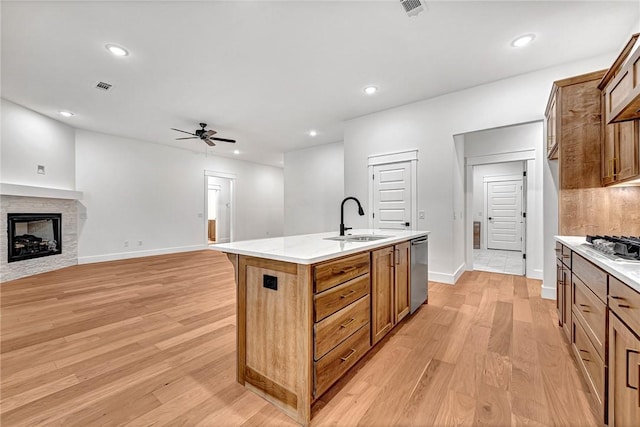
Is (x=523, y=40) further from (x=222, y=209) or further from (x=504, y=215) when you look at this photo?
(x=222, y=209)

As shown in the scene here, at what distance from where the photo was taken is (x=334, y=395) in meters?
1.63

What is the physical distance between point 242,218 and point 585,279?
8292mm

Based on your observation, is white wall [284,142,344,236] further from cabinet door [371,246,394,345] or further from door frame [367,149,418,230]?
cabinet door [371,246,394,345]

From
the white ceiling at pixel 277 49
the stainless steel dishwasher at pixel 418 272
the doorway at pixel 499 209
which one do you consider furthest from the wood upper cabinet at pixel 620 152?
the doorway at pixel 499 209

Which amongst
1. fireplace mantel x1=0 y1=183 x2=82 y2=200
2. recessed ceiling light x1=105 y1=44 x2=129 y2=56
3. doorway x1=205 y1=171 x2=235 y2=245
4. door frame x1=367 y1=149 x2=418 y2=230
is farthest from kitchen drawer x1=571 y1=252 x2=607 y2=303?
doorway x1=205 y1=171 x2=235 y2=245

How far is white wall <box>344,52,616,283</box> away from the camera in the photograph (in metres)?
3.41

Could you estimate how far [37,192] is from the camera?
4.59 metres

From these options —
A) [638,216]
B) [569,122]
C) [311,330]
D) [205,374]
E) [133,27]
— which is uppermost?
[133,27]

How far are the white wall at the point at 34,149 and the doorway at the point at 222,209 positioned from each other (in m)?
3.63

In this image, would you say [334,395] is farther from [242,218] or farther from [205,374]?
[242,218]

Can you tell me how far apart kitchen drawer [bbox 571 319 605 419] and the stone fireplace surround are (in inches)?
270

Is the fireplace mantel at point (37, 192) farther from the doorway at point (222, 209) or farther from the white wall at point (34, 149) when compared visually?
the doorway at point (222, 209)

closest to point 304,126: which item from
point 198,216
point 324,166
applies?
point 324,166

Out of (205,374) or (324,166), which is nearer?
(205,374)
